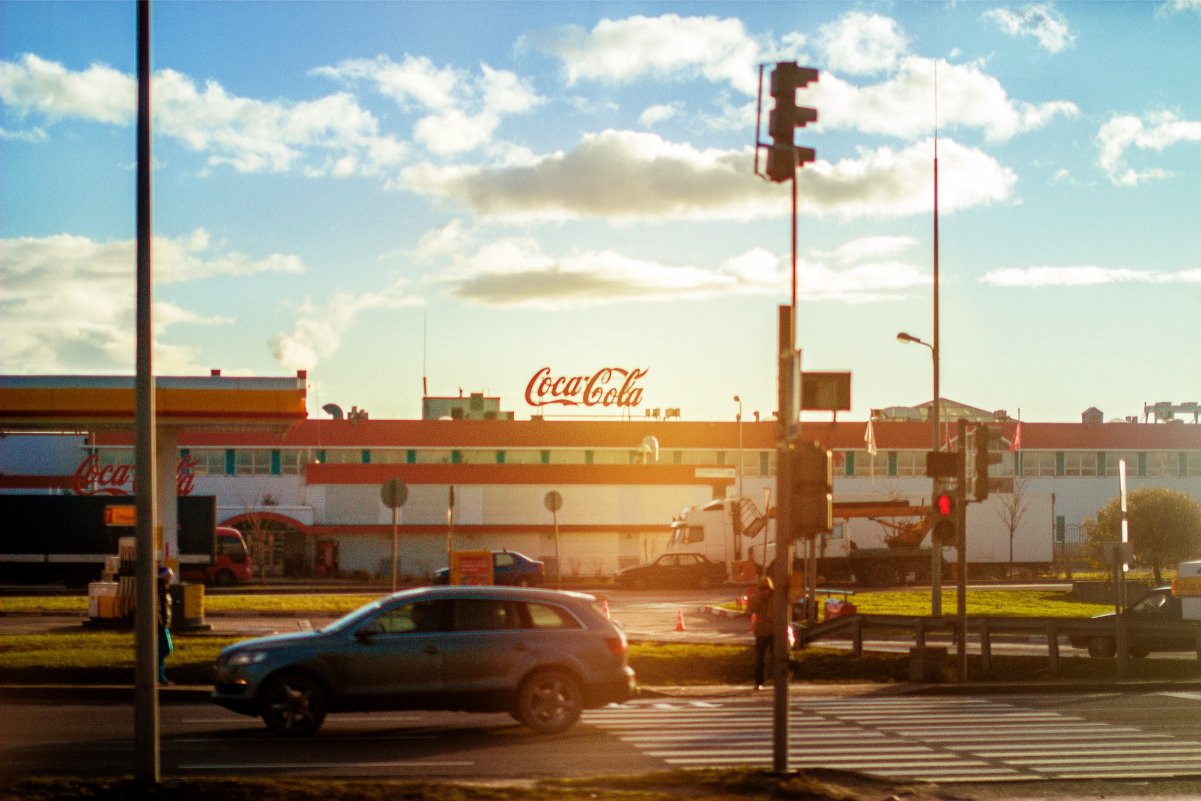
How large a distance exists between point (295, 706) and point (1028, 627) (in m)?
14.1

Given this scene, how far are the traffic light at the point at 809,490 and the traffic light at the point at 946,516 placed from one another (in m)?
11.2

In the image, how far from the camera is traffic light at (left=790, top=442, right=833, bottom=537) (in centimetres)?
1241

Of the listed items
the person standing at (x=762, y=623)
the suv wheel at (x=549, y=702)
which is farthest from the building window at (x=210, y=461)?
the suv wheel at (x=549, y=702)

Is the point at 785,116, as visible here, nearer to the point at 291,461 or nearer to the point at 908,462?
the point at 291,461

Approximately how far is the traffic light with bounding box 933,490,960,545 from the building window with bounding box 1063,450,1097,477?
67798mm

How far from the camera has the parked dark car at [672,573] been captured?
5462cm

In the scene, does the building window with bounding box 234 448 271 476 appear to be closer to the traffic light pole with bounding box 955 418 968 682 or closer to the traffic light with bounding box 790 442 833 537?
the traffic light pole with bounding box 955 418 968 682

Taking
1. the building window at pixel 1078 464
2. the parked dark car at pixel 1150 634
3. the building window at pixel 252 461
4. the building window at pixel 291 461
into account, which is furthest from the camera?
the building window at pixel 1078 464

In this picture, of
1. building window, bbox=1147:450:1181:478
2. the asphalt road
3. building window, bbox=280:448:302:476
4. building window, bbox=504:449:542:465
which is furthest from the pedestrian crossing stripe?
building window, bbox=1147:450:1181:478

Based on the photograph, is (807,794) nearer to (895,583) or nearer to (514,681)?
(514,681)

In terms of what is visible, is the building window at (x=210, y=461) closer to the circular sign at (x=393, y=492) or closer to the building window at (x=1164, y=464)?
the circular sign at (x=393, y=492)

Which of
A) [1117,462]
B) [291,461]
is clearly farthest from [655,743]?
[1117,462]

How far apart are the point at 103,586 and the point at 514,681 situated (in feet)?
57.7

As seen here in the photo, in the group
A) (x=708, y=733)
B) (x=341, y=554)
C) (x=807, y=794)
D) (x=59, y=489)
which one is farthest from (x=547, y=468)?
(x=807, y=794)
